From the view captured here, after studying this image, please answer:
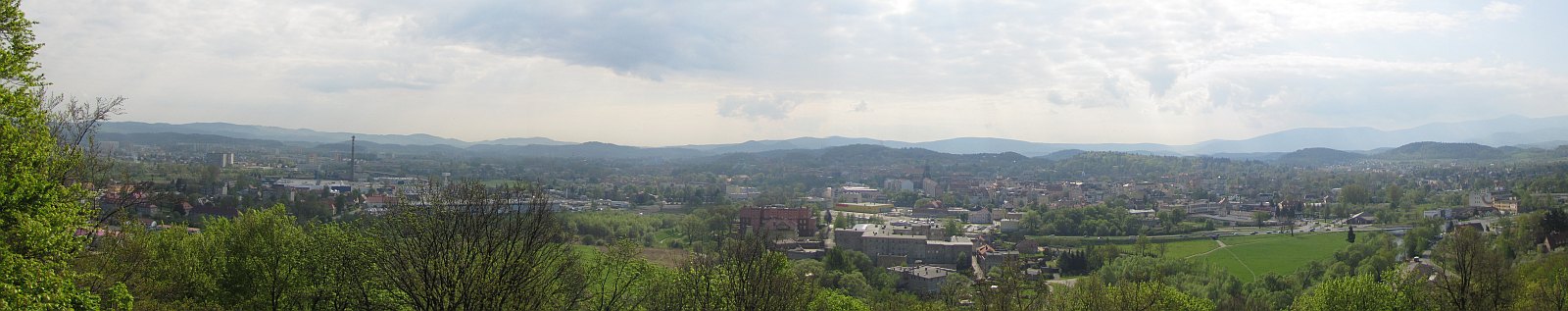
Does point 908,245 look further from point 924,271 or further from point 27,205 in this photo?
point 27,205

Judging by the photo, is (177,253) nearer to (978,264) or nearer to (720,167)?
(978,264)

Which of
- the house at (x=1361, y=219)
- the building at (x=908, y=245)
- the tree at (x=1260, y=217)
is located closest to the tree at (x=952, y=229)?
the building at (x=908, y=245)

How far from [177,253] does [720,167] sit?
124m

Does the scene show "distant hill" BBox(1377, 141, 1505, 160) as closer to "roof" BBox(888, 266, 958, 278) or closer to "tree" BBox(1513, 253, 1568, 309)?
"roof" BBox(888, 266, 958, 278)

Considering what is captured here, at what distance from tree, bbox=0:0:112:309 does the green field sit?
3777cm

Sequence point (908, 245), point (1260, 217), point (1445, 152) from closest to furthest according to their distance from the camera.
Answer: point (908, 245) < point (1260, 217) < point (1445, 152)

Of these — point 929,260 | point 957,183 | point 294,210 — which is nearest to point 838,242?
point 929,260

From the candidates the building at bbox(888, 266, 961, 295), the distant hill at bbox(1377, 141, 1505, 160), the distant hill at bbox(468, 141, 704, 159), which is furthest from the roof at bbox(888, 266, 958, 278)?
the distant hill at bbox(1377, 141, 1505, 160)

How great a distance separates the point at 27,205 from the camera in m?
7.84

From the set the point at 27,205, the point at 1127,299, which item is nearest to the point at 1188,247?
the point at 1127,299

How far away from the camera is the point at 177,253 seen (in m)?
14.3

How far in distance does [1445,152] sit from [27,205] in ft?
661

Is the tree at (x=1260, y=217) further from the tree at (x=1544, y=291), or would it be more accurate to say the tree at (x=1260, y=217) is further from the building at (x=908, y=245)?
the tree at (x=1544, y=291)

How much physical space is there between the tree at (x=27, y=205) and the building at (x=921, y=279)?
29504 mm
